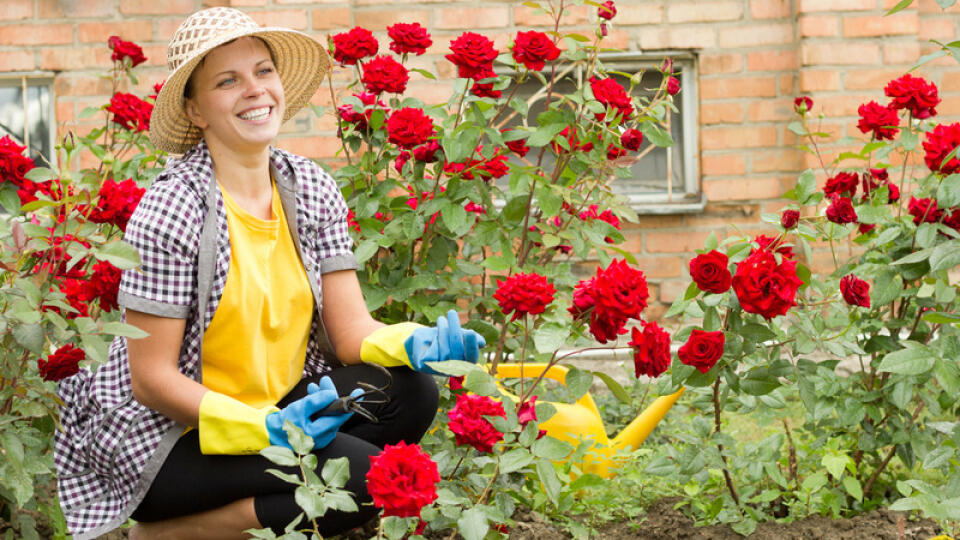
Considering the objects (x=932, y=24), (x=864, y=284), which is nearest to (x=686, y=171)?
(x=932, y=24)

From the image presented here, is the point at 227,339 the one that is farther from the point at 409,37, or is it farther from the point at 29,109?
the point at 29,109

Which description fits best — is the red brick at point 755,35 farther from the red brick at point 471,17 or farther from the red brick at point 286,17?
the red brick at point 286,17

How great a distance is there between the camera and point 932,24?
3535 mm

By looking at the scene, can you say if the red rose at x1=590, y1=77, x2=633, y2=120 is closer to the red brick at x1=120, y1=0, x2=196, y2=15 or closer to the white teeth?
the white teeth

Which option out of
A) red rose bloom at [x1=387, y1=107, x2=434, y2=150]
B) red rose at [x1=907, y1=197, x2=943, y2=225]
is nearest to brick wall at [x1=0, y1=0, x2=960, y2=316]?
red rose bloom at [x1=387, y1=107, x2=434, y2=150]

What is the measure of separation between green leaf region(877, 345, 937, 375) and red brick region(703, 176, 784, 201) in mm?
1980

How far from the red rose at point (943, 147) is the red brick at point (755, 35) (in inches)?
65.9

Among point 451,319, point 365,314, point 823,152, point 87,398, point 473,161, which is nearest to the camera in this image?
→ point 451,319

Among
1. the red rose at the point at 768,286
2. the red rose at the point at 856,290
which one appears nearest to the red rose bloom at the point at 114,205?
the red rose at the point at 768,286

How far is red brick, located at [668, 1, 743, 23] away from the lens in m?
3.56

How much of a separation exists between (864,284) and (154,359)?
4.24ft

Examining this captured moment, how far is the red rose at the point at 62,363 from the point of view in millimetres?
1797

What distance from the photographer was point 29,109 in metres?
3.67

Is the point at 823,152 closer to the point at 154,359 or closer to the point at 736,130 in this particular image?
the point at 736,130
